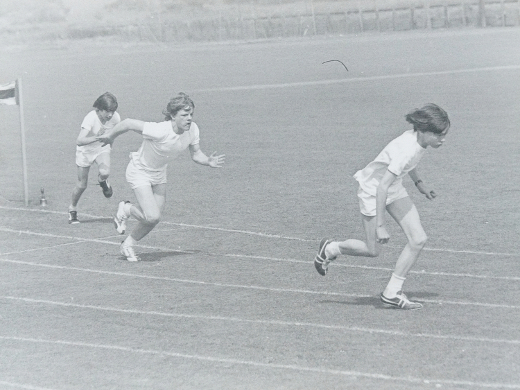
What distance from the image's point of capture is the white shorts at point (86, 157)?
15.6 metres

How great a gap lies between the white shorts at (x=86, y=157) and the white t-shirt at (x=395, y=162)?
21.0 ft

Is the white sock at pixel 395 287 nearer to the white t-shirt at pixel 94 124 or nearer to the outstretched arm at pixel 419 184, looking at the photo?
the outstretched arm at pixel 419 184

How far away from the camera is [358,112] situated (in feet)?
97.6

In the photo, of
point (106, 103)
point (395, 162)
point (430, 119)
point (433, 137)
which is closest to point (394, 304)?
point (395, 162)

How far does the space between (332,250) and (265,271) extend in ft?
4.25

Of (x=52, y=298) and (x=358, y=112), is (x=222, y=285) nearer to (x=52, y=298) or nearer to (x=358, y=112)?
(x=52, y=298)

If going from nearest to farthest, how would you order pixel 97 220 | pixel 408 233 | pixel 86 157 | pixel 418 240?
pixel 418 240
pixel 408 233
pixel 97 220
pixel 86 157

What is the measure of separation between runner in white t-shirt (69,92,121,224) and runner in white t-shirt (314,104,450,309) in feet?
16.9

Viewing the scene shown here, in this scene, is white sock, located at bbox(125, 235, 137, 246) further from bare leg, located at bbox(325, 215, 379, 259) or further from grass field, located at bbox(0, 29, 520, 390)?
bare leg, located at bbox(325, 215, 379, 259)

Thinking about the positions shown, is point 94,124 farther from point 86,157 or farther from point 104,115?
point 86,157

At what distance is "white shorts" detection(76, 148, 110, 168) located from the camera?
15.6m

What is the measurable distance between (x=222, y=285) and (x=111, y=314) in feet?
4.96

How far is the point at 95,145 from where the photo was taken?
51.8 ft

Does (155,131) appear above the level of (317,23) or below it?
below
